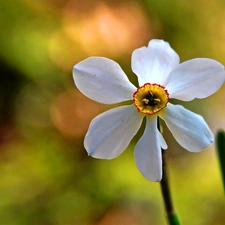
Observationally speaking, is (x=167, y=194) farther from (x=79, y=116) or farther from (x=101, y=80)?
(x=79, y=116)

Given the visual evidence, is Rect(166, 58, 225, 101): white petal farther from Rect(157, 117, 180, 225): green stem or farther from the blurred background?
the blurred background

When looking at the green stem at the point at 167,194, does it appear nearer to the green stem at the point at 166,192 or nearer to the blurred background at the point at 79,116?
the green stem at the point at 166,192

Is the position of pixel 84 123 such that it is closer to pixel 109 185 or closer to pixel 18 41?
pixel 109 185

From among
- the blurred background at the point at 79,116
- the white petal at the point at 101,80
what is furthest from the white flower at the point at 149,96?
the blurred background at the point at 79,116

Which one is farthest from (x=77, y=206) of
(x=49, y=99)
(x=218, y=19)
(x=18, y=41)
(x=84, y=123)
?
(x=218, y=19)

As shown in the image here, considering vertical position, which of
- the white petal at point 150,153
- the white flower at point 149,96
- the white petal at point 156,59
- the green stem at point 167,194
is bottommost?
the green stem at point 167,194
